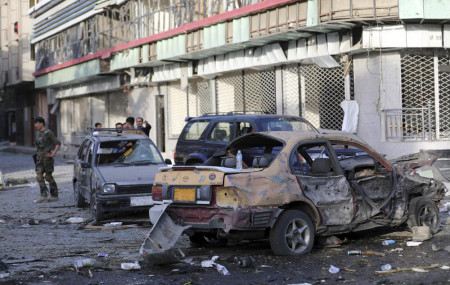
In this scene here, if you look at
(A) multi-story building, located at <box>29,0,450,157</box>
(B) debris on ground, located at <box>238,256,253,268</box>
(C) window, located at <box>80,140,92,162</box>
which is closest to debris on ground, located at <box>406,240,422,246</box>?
(B) debris on ground, located at <box>238,256,253,268</box>

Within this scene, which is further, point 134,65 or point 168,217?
point 134,65

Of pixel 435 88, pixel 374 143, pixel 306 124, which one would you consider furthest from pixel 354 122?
pixel 306 124

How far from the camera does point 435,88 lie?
1744cm

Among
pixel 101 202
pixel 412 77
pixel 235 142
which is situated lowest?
pixel 101 202

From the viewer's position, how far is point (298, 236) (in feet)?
26.1

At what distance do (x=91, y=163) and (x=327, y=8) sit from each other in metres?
7.73

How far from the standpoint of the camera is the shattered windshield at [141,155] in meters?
12.8

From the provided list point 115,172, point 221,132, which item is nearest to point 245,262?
point 115,172

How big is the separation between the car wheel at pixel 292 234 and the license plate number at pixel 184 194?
1010 mm

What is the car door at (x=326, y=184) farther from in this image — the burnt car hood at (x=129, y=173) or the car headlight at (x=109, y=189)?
the car headlight at (x=109, y=189)

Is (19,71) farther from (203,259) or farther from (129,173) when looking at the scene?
(203,259)

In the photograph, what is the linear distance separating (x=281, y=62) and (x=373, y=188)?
1215 cm

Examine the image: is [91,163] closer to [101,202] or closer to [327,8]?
[101,202]

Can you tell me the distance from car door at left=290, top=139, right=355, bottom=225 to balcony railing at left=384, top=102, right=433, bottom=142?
9031mm
